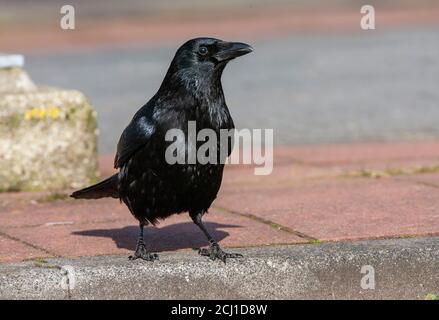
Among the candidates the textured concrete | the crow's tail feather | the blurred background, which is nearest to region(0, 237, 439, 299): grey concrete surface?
the crow's tail feather

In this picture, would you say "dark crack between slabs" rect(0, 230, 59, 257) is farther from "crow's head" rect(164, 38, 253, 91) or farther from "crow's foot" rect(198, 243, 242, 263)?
"crow's head" rect(164, 38, 253, 91)

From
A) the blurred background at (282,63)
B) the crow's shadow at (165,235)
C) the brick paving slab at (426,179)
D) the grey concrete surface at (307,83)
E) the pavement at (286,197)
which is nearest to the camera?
the pavement at (286,197)

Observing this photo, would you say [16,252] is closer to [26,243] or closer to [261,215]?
[26,243]

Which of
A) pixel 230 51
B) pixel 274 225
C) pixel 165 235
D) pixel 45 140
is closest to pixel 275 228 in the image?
pixel 274 225

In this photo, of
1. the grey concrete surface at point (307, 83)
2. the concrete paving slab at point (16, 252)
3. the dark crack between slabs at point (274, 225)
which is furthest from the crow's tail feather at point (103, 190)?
the grey concrete surface at point (307, 83)

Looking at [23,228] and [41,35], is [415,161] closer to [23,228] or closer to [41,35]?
[23,228]

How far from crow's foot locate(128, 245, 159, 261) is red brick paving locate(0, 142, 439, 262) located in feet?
1.06

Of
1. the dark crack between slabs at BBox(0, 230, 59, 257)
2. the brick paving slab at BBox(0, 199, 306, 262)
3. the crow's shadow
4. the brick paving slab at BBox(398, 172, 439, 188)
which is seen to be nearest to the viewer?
the dark crack between slabs at BBox(0, 230, 59, 257)

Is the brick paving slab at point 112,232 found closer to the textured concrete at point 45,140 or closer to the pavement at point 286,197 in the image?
the pavement at point 286,197

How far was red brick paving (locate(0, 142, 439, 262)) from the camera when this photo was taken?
567 centimetres

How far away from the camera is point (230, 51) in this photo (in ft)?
17.1

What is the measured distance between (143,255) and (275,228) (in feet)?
3.48

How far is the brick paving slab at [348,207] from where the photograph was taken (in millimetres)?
5789
